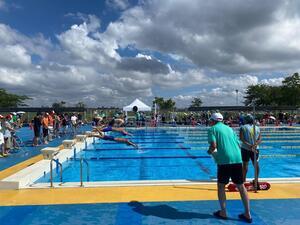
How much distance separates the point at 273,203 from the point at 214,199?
40.0 inches

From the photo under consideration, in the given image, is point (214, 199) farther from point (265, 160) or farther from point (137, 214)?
point (265, 160)

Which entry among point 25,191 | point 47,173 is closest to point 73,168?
point 47,173

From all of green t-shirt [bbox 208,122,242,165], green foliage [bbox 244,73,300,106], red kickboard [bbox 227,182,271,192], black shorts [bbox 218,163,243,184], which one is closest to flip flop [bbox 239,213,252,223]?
black shorts [bbox 218,163,243,184]

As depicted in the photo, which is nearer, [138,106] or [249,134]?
[249,134]

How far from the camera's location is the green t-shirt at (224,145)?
501 centimetres

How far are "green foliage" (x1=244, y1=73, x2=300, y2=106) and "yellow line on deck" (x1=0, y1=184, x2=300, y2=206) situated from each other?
4707cm

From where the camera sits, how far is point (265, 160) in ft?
41.4

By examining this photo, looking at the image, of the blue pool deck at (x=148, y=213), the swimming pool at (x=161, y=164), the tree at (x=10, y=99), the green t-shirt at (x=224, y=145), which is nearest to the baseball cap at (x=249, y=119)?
the swimming pool at (x=161, y=164)

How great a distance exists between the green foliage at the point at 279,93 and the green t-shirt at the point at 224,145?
48.4 metres

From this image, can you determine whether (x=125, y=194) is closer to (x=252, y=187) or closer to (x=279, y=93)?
(x=252, y=187)

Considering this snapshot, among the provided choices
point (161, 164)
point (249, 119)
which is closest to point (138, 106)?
point (161, 164)

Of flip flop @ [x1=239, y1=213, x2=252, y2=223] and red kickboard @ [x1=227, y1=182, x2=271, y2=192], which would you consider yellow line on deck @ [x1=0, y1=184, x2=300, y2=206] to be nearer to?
red kickboard @ [x1=227, y1=182, x2=271, y2=192]

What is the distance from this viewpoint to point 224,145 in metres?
5.07

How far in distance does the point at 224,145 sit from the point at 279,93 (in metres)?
58.3
